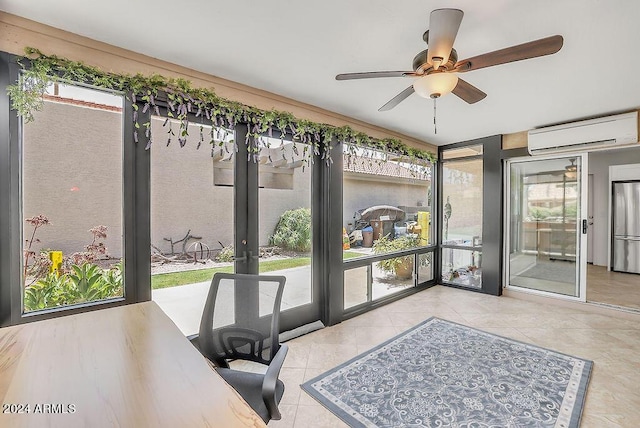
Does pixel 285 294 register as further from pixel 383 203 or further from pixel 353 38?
pixel 353 38

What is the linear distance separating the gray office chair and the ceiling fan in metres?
1.48

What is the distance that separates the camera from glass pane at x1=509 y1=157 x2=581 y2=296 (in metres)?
4.16

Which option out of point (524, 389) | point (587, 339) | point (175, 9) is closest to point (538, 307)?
point (587, 339)

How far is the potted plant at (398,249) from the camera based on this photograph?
432 centimetres

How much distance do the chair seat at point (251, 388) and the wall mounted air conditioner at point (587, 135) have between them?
4.44 metres

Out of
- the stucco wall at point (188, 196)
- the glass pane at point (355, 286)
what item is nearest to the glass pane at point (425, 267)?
the glass pane at point (355, 286)

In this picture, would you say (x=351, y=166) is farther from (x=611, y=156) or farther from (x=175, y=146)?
(x=611, y=156)

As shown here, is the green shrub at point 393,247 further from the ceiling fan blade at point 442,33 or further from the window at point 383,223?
the ceiling fan blade at point 442,33

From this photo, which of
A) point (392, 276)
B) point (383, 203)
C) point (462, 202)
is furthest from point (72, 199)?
point (462, 202)

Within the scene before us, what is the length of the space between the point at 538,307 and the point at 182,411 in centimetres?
476

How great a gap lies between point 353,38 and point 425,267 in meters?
4.16

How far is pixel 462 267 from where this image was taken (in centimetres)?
511

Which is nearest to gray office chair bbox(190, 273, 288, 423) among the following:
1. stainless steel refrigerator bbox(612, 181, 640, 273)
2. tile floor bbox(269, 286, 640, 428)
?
tile floor bbox(269, 286, 640, 428)

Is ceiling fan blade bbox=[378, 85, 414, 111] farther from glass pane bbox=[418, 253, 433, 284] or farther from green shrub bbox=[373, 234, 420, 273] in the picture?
glass pane bbox=[418, 253, 433, 284]
